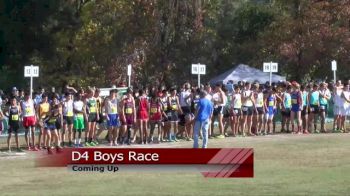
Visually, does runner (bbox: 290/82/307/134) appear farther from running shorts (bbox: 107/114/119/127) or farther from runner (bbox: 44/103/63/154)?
runner (bbox: 44/103/63/154)

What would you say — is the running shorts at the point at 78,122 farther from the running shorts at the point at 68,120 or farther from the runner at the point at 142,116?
the runner at the point at 142,116

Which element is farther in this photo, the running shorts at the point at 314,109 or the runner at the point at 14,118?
the running shorts at the point at 314,109

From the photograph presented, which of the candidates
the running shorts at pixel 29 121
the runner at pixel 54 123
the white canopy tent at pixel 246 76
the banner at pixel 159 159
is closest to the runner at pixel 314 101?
the runner at pixel 54 123

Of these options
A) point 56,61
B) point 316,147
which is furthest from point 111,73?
point 316,147

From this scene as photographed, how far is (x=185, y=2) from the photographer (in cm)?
4831

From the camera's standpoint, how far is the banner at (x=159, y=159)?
47.8 ft

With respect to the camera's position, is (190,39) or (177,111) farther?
(190,39)

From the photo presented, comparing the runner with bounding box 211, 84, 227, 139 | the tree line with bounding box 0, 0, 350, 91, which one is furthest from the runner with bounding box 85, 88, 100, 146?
the tree line with bounding box 0, 0, 350, 91

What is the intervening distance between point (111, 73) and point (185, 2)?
6741 millimetres

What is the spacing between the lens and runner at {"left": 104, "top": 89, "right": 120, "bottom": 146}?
29344 millimetres

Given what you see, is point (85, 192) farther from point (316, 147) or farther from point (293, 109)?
point (293, 109)

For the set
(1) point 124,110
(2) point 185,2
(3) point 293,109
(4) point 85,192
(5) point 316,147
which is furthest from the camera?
(2) point 185,2

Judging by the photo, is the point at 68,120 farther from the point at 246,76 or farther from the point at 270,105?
the point at 246,76

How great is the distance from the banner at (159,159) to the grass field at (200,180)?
2.72 metres
